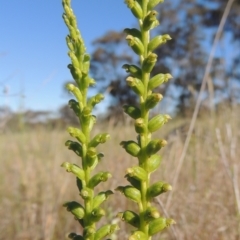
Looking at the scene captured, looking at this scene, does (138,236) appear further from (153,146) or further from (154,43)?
(154,43)

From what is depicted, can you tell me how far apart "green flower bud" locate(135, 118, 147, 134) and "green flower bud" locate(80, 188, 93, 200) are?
96 millimetres

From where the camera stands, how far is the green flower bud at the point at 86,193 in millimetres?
534

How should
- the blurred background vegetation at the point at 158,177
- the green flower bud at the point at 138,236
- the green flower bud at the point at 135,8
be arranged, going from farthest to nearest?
the blurred background vegetation at the point at 158,177 → the green flower bud at the point at 135,8 → the green flower bud at the point at 138,236

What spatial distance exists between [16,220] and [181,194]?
1449mm

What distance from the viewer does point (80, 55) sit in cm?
60

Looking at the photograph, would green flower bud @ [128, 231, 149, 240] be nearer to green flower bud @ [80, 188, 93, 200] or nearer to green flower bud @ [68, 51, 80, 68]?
green flower bud @ [80, 188, 93, 200]

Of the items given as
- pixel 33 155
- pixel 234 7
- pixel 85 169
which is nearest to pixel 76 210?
pixel 85 169

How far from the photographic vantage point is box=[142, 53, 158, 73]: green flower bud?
54 cm

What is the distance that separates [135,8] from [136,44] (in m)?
0.06

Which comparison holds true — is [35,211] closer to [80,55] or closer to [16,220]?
[16,220]

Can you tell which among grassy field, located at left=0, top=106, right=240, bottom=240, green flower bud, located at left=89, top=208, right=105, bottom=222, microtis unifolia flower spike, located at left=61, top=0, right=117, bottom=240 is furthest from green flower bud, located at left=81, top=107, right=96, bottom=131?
grassy field, located at left=0, top=106, right=240, bottom=240

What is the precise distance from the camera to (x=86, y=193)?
540 millimetres

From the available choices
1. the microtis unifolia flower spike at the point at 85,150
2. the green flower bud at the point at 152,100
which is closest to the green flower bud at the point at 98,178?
the microtis unifolia flower spike at the point at 85,150

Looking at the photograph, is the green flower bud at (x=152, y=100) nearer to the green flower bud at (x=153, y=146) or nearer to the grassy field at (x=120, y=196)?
the green flower bud at (x=153, y=146)
